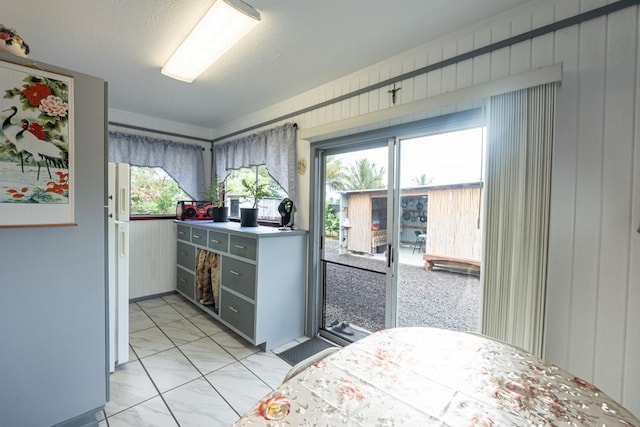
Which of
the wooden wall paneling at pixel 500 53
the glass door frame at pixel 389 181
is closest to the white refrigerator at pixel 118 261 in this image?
the glass door frame at pixel 389 181

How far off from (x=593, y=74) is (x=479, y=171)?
674mm

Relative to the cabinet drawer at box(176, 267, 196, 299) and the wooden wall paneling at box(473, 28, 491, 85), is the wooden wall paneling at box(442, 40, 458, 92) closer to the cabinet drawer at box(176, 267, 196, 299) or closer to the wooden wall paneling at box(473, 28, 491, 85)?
the wooden wall paneling at box(473, 28, 491, 85)

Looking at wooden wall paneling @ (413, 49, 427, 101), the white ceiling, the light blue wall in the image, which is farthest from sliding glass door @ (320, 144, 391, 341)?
the light blue wall

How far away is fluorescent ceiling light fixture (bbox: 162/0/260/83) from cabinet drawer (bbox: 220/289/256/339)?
2.01 m

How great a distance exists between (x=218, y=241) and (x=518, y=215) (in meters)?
2.56

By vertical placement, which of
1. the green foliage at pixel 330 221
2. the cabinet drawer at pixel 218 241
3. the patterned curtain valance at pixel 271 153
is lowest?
the cabinet drawer at pixel 218 241

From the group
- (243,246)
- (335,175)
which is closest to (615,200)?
(335,175)

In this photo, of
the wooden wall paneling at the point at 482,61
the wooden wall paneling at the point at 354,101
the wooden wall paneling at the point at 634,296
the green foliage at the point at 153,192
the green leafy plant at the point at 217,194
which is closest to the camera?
the wooden wall paneling at the point at 634,296

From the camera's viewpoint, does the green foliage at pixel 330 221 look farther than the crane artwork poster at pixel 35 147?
Yes

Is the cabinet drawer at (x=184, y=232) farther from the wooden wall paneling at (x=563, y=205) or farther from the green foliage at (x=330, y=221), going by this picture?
the wooden wall paneling at (x=563, y=205)

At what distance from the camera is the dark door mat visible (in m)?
2.33

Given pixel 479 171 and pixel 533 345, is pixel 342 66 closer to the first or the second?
pixel 479 171

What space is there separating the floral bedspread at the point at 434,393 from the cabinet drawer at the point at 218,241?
203 centimetres

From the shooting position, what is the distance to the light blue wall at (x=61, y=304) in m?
1.31
